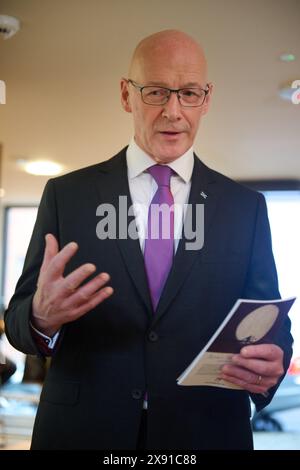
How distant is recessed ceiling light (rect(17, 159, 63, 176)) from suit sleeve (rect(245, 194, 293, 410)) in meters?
0.52

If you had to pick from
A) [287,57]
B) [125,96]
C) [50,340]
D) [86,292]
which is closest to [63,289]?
[86,292]

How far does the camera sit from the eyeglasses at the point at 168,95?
126 cm

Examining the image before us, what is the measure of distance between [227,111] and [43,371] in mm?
803

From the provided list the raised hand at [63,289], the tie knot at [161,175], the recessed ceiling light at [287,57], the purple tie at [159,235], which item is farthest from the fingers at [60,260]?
the recessed ceiling light at [287,57]

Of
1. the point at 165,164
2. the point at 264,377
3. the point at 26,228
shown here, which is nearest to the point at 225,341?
the point at 264,377

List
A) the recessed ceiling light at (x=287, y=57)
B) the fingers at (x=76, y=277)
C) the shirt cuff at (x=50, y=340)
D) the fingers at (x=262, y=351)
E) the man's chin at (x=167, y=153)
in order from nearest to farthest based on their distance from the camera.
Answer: the fingers at (x=76, y=277) < the fingers at (x=262, y=351) < the shirt cuff at (x=50, y=340) < the man's chin at (x=167, y=153) < the recessed ceiling light at (x=287, y=57)

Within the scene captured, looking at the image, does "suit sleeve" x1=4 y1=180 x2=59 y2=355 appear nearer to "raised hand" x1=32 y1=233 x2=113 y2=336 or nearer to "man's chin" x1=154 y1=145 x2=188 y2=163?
"raised hand" x1=32 y1=233 x2=113 y2=336

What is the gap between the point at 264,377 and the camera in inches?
46.1

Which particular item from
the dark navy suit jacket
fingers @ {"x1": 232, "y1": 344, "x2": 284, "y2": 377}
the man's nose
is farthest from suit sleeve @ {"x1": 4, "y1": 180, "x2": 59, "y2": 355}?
fingers @ {"x1": 232, "y1": 344, "x2": 284, "y2": 377}

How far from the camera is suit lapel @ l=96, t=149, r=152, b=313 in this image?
47.9 inches

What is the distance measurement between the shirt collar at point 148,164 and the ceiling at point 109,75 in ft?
0.35

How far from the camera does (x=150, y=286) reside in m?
1.23

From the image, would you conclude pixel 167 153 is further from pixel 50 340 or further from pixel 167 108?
pixel 50 340

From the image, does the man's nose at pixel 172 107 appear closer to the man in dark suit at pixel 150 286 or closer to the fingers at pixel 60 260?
the man in dark suit at pixel 150 286
